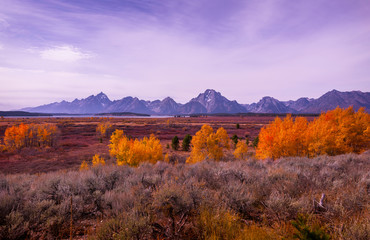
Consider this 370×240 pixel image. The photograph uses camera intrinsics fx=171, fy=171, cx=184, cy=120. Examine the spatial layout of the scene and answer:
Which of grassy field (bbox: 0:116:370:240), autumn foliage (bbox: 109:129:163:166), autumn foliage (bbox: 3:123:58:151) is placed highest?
grassy field (bbox: 0:116:370:240)

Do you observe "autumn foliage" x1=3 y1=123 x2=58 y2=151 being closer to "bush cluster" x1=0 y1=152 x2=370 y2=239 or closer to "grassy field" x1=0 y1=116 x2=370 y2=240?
"grassy field" x1=0 y1=116 x2=370 y2=240

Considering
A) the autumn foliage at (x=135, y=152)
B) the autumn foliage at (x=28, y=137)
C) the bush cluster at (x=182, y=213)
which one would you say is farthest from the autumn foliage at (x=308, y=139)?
the autumn foliage at (x=28, y=137)

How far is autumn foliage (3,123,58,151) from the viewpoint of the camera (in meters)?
36.7

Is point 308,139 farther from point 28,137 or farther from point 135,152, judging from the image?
point 28,137

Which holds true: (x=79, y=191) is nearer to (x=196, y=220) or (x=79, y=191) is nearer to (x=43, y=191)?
(x=43, y=191)

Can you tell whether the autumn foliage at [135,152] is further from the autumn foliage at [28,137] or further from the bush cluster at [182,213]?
the autumn foliage at [28,137]

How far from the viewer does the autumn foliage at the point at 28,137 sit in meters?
36.7

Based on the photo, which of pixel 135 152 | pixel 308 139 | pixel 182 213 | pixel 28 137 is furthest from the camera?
pixel 28 137

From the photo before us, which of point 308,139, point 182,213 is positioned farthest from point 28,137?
point 308,139

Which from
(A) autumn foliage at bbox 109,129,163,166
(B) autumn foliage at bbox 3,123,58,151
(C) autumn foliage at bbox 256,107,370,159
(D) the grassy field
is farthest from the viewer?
(B) autumn foliage at bbox 3,123,58,151

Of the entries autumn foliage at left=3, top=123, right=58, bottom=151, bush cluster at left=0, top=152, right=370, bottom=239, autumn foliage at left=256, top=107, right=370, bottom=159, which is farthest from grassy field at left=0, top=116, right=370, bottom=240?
autumn foliage at left=3, top=123, right=58, bottom=151

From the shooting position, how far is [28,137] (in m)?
39.4

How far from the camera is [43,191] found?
4980 millimetres

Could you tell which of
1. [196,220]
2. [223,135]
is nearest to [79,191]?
[196,220]
